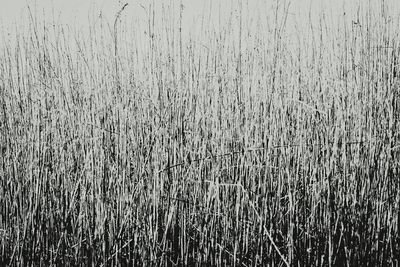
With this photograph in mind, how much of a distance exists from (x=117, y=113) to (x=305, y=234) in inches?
28.7

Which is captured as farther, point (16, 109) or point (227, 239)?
point (16, 109)

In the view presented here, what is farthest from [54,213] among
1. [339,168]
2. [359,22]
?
[359,22]

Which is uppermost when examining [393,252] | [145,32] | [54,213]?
[145,32]

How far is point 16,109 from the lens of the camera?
2129 mm

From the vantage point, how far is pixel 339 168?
1723 mm

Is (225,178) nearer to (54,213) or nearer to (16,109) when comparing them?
(54,213)

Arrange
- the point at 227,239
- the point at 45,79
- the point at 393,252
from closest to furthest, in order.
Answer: the point at 227,239
the point at 393,252
the point at 45,79

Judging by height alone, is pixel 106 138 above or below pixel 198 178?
above

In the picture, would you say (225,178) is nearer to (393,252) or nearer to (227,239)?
(227,239)

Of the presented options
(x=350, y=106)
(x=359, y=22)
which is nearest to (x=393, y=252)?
(x=350, y=106)

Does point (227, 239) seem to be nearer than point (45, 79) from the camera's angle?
Yes

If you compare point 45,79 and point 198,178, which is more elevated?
point 45,79

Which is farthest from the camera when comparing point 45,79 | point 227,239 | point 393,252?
point 45,79

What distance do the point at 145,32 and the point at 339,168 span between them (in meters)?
0.88
